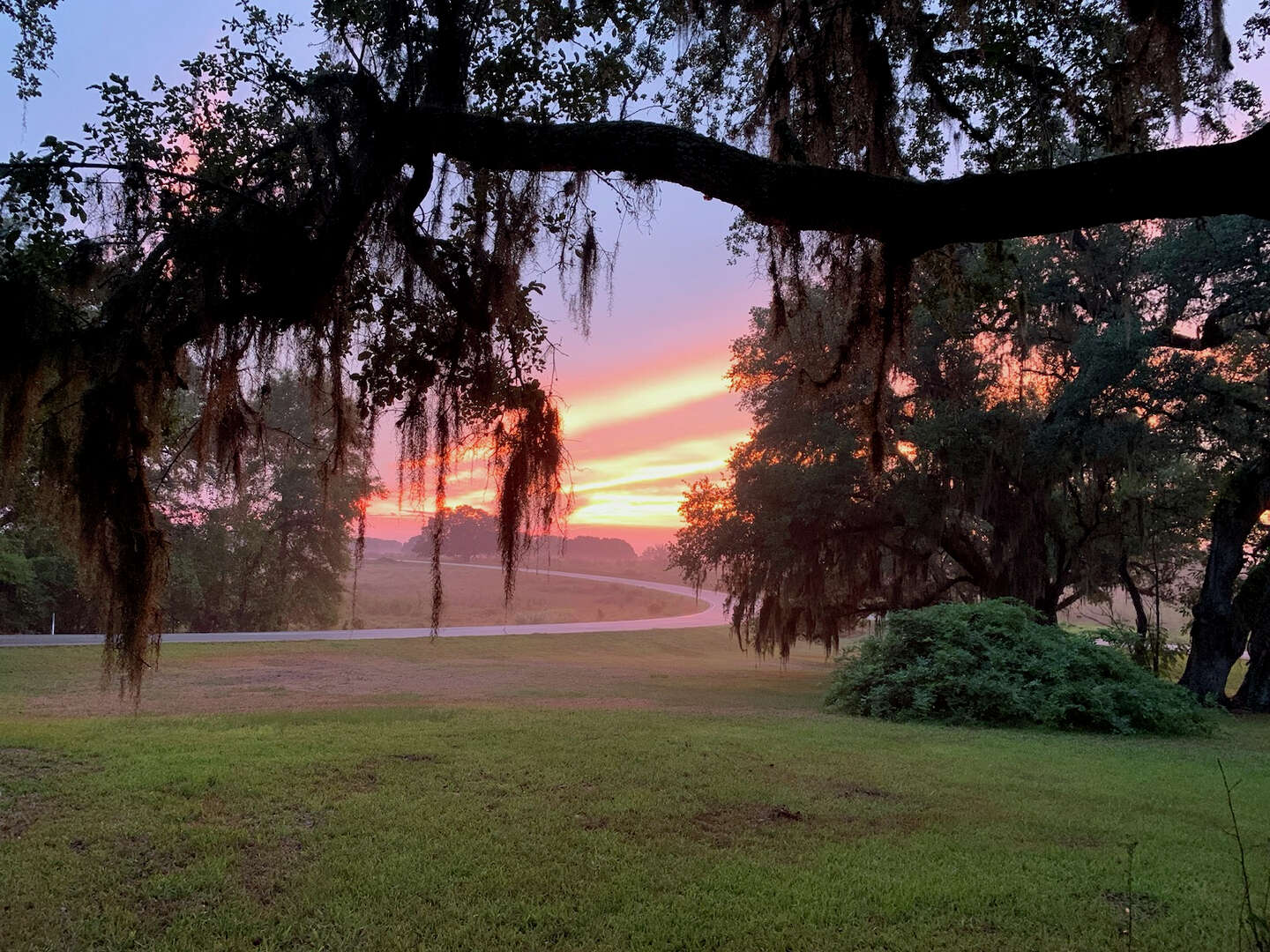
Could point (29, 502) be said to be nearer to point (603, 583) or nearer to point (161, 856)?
point (161, 856)

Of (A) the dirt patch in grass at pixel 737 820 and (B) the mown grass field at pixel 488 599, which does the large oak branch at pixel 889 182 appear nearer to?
(A) the dirt patch in grass at pixel 737 820

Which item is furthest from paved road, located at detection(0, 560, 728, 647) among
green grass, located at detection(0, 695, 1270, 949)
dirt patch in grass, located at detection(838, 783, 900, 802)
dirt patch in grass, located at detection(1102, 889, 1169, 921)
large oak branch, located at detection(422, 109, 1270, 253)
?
dirt patch in grass, located at detection(1102, 889, 1169, 921)

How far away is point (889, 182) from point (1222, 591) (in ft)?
48.1

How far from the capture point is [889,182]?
3.21m

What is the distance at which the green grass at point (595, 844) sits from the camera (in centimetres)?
368

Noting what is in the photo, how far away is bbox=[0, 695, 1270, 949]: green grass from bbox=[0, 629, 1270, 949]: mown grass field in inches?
0.9

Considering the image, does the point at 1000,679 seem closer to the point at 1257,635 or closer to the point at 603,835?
the point at 1257,635

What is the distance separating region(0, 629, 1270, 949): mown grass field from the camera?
370cm

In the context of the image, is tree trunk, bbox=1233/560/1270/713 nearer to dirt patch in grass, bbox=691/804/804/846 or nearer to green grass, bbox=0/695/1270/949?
green grass, bbox=0/695/1270/949

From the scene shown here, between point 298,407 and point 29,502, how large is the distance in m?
23.4

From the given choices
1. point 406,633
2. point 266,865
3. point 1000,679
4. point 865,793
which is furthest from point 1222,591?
point 406,633

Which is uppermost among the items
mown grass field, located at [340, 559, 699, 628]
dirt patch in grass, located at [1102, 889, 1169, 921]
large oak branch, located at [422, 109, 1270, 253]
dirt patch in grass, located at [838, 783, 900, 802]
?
large oak branch, located at [422, 109, 1270, 253]

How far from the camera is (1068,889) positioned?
13.8ft

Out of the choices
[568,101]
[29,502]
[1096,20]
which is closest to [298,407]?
[29,502]
